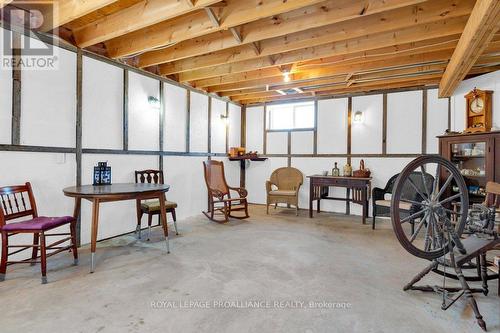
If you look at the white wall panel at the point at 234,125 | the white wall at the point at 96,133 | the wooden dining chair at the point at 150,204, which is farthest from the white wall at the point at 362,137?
the wooden dining chair at the point at 150,204

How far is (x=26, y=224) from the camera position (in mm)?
2334

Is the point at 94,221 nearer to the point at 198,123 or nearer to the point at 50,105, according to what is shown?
the point at 50,105

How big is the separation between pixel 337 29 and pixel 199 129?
3.12 m

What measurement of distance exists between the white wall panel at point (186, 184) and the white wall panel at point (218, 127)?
1.82 feet

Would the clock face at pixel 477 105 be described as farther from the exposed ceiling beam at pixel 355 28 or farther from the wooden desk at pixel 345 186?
the exposed ceiling beam at pixel 355 28

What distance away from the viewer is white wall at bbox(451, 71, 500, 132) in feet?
12.6

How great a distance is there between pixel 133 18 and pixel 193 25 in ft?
1.99

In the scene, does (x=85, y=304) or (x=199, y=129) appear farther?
(x=199, y=129)

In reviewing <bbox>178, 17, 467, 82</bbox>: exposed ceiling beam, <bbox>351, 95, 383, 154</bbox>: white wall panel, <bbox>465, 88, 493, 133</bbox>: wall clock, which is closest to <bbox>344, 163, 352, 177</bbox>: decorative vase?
<bbox>351, 95, 383, 154</bbox>: white wall panel

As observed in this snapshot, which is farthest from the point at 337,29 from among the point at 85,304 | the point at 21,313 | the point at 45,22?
the point at 21,313

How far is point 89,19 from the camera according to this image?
10.0 ft

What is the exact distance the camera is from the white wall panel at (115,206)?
11.1ft

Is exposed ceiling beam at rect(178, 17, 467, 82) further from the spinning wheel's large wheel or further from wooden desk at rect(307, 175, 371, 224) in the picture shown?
wooden desk at rect(307, 175, 371, 224)

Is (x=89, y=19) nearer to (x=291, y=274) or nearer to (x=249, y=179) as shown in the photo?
(x=291, y=274)
